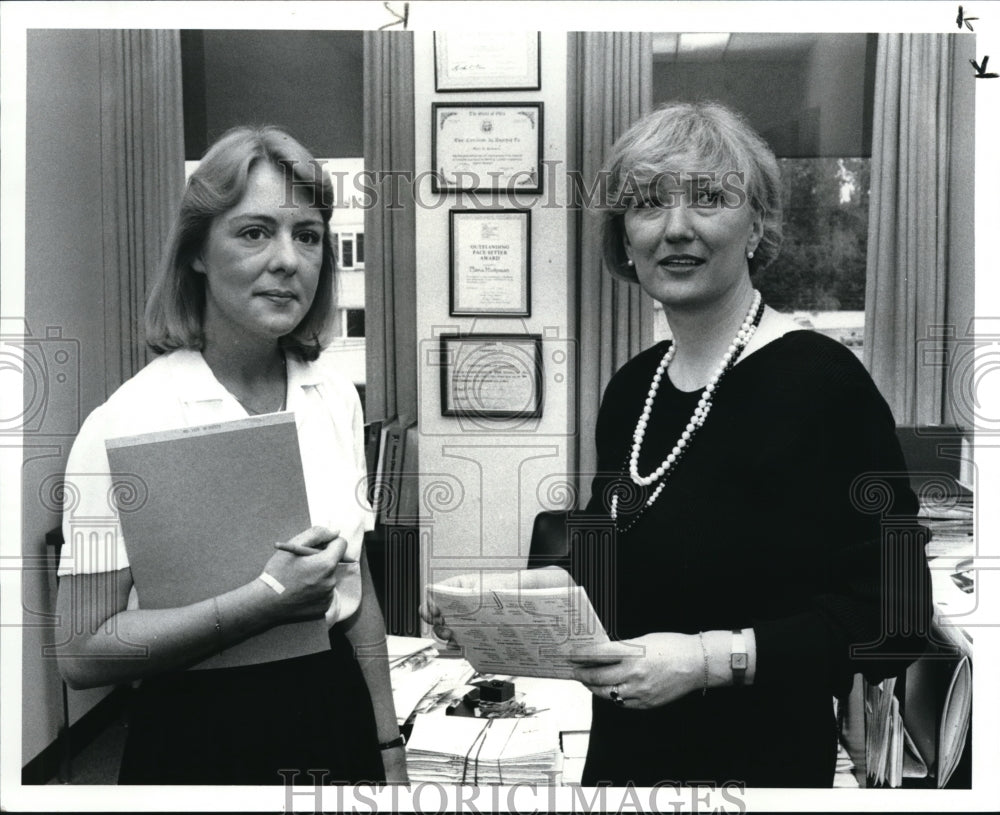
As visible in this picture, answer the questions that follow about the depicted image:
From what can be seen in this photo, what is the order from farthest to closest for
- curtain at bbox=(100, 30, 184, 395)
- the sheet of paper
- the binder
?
1. curtain at bbox=(100, 30, 184, 395)
2. the binder
3. the sheet of paper

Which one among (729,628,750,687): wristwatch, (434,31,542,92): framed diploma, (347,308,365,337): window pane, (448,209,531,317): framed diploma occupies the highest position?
(434,31,542,92): framed diploma

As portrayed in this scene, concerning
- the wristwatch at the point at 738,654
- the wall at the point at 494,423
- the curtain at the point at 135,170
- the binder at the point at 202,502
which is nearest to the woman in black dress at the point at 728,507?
the wristwatch at the point at 738,654

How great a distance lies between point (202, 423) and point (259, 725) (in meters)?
0.58

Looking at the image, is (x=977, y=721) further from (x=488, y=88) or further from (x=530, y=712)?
(x=488, y=88)

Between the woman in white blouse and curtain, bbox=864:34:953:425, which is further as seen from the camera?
curtain, bbox=864:34:953:425

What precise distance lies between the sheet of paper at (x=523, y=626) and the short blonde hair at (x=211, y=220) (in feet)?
1.89

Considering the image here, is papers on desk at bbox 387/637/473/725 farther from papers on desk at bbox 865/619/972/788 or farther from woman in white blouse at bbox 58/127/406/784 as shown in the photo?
papers on desk at bbox 865/619/972/788

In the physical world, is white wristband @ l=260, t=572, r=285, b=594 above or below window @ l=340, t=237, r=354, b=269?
below

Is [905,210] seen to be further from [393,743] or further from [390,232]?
[393,743]

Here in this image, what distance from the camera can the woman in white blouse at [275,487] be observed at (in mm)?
1639

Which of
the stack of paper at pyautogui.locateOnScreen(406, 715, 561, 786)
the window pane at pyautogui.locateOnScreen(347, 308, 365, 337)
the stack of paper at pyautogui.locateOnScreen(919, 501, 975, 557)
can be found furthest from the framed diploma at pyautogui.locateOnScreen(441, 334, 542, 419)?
the stack of paper at pyautogui.locateOnScreen(919, 501, 975, 557)

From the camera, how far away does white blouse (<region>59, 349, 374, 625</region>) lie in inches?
63.9

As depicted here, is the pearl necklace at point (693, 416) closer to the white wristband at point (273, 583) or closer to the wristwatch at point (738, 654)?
the wristwatch at point (738, 654)

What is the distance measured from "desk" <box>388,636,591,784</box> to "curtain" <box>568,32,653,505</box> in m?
0.40
